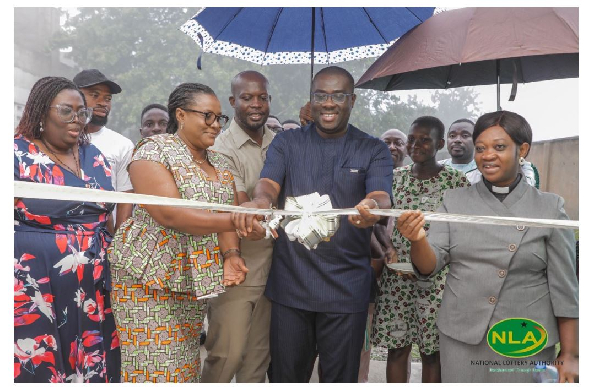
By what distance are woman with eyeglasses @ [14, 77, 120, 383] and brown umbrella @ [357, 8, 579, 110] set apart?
1992 millimetres

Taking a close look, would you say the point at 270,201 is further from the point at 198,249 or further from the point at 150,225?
the point at 150,225

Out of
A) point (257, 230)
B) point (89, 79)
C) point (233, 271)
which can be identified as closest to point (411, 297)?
point (233, 271)

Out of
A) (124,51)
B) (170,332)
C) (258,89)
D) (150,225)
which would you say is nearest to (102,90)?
(258,89)

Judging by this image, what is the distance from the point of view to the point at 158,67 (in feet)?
83.6

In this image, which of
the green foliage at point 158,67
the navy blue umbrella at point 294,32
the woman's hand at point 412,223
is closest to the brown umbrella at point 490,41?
the navy blue umbrella at point 294,32

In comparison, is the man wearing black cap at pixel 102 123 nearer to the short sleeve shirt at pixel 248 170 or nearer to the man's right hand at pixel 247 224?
the short sleeve shirt at pixel 248 170

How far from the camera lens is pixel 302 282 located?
3.13 meters

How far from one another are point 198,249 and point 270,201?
1.81 feet

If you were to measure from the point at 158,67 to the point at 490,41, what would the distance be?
2466cm

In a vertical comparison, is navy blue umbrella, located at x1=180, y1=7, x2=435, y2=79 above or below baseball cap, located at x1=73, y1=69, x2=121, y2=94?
above

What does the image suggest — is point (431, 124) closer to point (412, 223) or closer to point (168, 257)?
point (412, 223)

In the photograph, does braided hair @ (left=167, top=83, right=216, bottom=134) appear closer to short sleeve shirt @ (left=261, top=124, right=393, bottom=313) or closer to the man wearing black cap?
short sleeve shirt @ (left=261, top=124, right=393, bottom=313)

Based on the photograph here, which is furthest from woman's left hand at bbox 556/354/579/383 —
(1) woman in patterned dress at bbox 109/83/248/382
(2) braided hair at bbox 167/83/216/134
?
(2) braided hair at bbox 167/83/216/134

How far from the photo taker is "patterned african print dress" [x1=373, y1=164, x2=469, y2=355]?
3.62m
